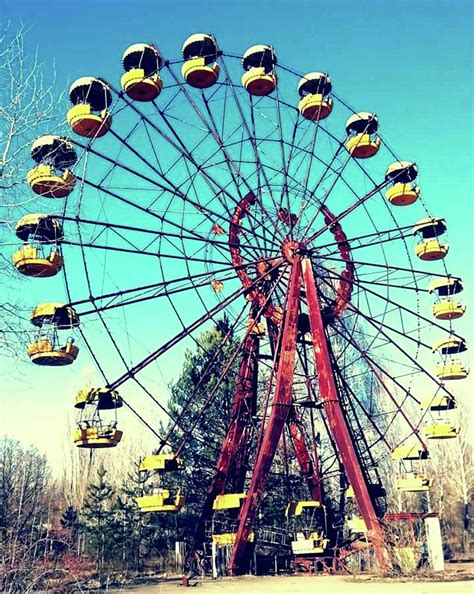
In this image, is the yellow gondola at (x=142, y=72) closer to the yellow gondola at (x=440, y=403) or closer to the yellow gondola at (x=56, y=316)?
the yellow gondola at (x=56, y=316)

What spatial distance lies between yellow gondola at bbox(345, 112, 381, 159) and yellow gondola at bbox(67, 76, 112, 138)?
9.13 metres

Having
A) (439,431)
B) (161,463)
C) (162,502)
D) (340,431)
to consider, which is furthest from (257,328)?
(439,431)

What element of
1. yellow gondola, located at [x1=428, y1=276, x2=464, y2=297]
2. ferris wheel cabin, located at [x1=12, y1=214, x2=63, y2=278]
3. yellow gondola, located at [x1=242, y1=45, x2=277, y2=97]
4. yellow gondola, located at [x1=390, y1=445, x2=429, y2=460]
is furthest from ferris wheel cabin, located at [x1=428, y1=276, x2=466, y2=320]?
ferris wheel cabin, located at [x1=12, y1=214, x2=63, y2=278]

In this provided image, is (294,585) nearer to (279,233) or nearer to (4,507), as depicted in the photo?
(279,233)

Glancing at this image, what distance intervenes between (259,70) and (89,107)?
19.9ft

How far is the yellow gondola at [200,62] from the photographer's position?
65.6 ft

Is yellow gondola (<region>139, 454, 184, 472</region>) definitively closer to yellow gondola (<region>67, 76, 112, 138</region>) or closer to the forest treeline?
the forest treeline

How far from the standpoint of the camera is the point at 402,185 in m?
22.8

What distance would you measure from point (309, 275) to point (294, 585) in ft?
29.5

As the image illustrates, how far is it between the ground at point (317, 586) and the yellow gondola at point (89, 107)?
1311 centimetres

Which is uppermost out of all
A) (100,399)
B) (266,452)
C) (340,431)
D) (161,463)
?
(100,399)

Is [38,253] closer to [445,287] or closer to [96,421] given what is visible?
[96,421]

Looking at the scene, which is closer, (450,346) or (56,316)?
(56,316)

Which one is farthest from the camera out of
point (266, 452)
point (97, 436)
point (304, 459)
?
point (304, 459)
